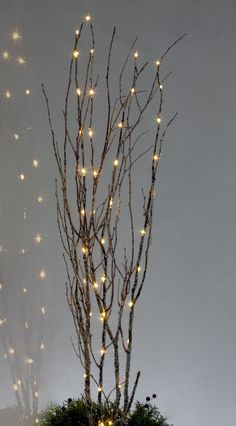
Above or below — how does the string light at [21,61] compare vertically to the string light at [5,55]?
below

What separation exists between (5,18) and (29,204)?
1009 mm

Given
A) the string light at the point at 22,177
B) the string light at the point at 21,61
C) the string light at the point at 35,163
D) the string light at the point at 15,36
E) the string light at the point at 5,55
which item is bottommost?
the string light at the point at 22,177

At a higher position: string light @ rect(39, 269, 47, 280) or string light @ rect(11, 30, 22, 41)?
string light @ rect(11, 30, 22, 41)

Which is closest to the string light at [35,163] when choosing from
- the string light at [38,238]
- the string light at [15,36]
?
the string light at [38,238]

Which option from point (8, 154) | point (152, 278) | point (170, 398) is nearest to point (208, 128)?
point (152, 278)

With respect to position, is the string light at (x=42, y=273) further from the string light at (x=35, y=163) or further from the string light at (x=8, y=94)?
the string light at (x=8, y=94)

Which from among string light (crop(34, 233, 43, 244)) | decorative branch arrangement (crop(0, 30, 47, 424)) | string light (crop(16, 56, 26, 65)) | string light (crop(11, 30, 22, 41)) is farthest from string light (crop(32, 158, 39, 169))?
string light (crop(11, 30, 22, 41))

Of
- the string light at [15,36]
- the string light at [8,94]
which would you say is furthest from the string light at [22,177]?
the string light at [15,36]

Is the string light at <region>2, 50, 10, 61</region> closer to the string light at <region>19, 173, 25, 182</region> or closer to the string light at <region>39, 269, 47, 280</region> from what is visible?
the string light at <region>19, 173, 25, 182</region>

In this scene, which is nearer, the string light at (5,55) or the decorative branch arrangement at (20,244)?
the decorative branch arrangement at (20,244)

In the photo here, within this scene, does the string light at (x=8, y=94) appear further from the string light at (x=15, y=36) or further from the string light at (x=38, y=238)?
the string light at (x=38, y=238)

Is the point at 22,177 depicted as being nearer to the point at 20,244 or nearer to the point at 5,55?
the point at 20,244

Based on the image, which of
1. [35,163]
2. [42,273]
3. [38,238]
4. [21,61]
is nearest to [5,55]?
[21,61]

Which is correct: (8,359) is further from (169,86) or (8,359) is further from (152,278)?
(169,86)
